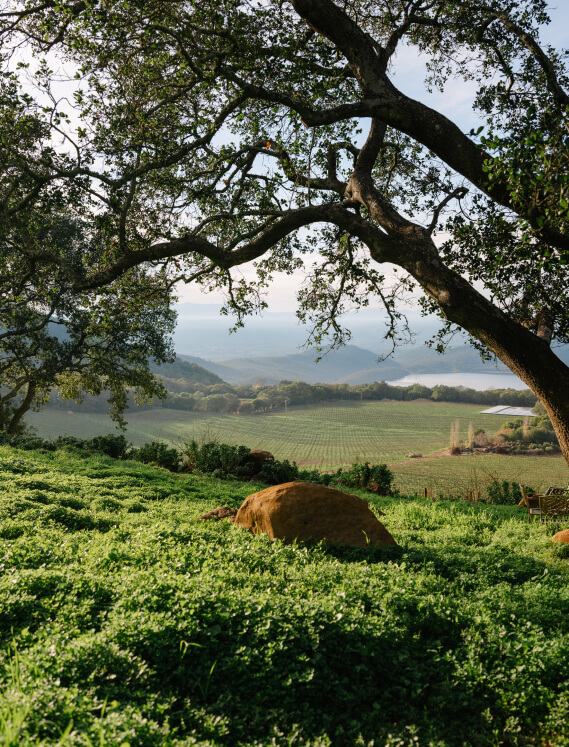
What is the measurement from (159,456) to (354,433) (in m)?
30.5

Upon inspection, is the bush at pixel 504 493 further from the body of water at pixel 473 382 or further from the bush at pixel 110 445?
the body of water at pixel 473 382

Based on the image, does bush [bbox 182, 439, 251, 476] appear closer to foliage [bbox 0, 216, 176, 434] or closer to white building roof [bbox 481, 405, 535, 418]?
foliage [bbox 0, 216, 176, 434]

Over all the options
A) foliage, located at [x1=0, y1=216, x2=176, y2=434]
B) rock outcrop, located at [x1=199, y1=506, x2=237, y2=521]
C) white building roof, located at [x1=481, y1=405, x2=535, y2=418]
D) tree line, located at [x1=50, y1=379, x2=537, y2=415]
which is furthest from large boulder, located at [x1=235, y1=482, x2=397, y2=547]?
white building roof, located at [x1=481, y1=405, x2=535, y2=418]

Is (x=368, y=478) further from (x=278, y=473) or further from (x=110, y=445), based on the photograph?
(x=110, y=445)

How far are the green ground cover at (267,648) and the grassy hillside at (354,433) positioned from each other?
13.5 metres

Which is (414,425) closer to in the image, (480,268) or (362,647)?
(480,268)

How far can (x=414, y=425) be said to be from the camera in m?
49.5

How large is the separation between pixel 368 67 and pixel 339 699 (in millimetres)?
8378

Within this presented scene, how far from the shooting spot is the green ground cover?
117 inches

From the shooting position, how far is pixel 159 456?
58.3ft

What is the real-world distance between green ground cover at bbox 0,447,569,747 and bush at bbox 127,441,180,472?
12.1 m

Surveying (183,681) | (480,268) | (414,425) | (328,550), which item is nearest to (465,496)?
(480,268)

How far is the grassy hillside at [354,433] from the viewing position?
23484 mm

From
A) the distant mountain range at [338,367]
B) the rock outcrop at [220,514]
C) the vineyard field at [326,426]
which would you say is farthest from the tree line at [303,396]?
the distant mountain range at [338,367]
